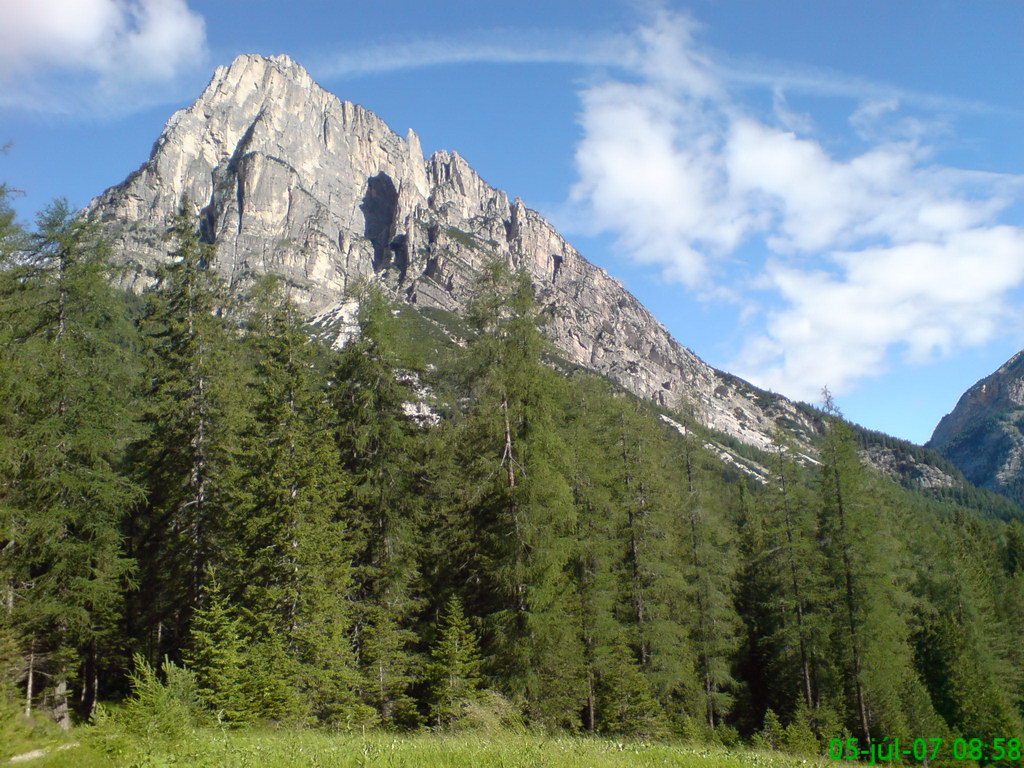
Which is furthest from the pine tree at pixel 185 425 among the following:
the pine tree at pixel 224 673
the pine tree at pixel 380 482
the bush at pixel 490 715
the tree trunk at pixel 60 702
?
the bush at pixel 490 715

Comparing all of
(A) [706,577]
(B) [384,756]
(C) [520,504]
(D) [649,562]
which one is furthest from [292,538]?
(A) [706,577]

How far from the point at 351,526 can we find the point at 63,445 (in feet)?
24.9

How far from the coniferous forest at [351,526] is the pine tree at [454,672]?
0.29ft

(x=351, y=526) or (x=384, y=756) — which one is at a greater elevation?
(x=351, y=526)

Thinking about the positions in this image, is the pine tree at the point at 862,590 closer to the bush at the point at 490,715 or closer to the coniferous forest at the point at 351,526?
the coniferous forest at the point at 351,526

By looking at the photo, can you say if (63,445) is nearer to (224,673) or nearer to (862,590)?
(224,673)

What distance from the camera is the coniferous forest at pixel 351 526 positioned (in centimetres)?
1425

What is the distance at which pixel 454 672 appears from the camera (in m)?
15.1

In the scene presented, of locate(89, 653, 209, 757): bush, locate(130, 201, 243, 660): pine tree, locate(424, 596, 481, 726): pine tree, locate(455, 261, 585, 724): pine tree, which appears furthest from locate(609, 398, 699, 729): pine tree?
locate(89, 653, 209, 757): bush

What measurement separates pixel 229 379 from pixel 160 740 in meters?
12.8

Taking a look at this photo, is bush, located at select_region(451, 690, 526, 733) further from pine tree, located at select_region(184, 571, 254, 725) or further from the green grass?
pine tree, located at select_region(184, 571, 254, 725)

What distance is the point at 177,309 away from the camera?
18.0 m

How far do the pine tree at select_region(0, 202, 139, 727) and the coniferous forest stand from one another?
76 millimetres

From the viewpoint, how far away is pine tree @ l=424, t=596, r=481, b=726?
14516 millimetres
